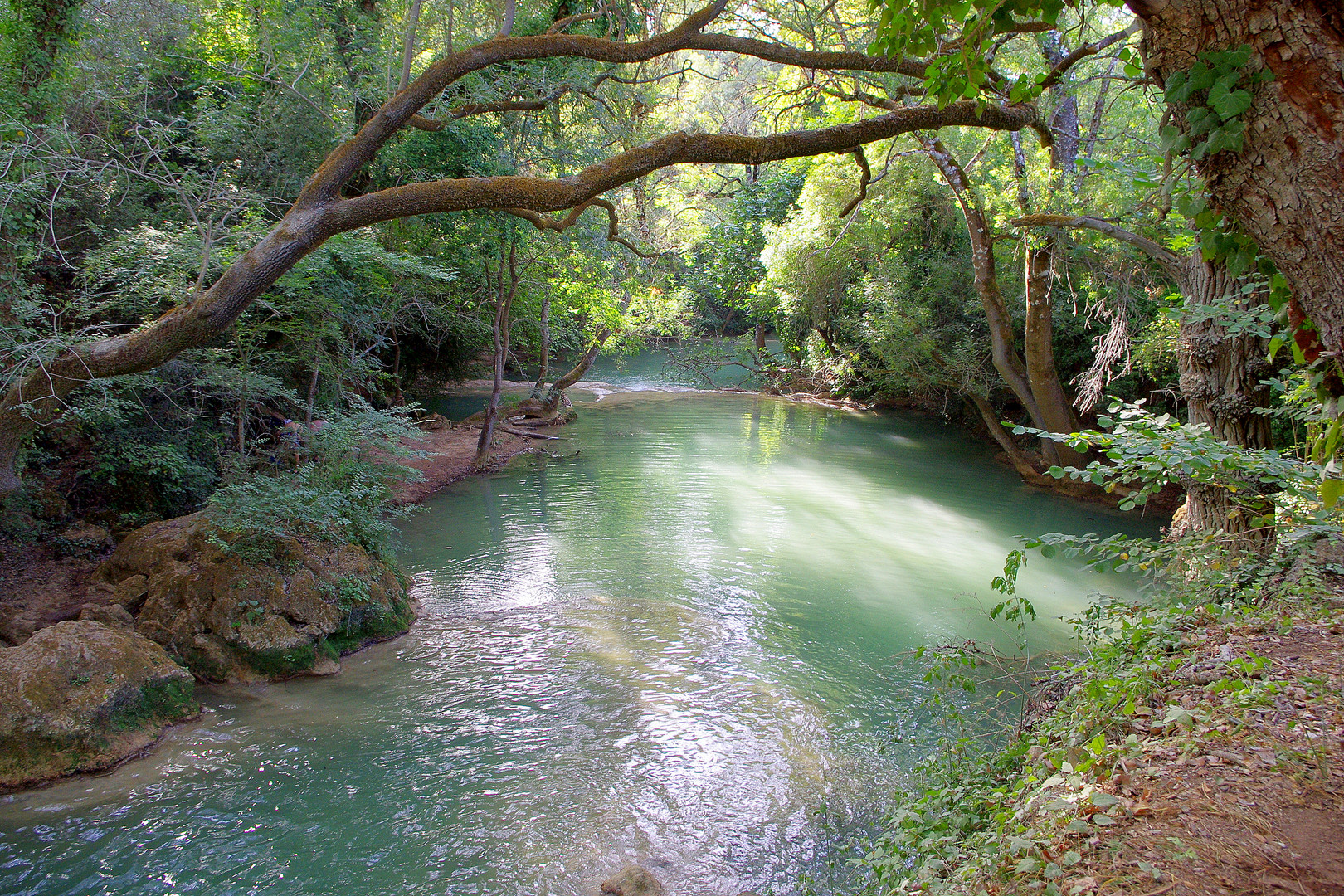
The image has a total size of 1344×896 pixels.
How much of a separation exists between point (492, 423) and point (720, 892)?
11.4 metres

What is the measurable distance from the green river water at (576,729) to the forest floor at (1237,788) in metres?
1.87

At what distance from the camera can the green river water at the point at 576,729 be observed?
4.06 metres

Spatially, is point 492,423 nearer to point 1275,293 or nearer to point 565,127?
point 565,127

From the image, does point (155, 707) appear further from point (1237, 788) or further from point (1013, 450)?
point (1013, 450)

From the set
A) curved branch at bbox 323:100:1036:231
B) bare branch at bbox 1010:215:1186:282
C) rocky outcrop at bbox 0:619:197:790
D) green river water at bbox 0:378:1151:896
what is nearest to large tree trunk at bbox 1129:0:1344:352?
curved branch at bbox 323:100:1036:231

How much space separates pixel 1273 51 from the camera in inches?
72.5

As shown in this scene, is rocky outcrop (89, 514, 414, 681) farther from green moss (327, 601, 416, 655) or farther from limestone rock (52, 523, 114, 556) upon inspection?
limestone rock (52, 523, 114, 556)

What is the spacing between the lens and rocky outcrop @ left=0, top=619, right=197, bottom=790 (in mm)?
4555

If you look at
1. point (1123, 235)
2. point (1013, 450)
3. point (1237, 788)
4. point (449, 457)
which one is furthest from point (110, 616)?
point (1013, 450)

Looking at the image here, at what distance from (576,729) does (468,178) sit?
388 centimetres

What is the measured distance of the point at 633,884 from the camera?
3777mm

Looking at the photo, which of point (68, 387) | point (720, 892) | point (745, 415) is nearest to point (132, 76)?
point (68, 387)

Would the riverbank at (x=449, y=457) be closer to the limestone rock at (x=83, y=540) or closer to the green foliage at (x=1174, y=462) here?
the limestone rock at (x=83, y=540)

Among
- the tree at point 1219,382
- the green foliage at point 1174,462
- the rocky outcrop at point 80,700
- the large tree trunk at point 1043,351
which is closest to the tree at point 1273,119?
the green foliage at point 1174,462
